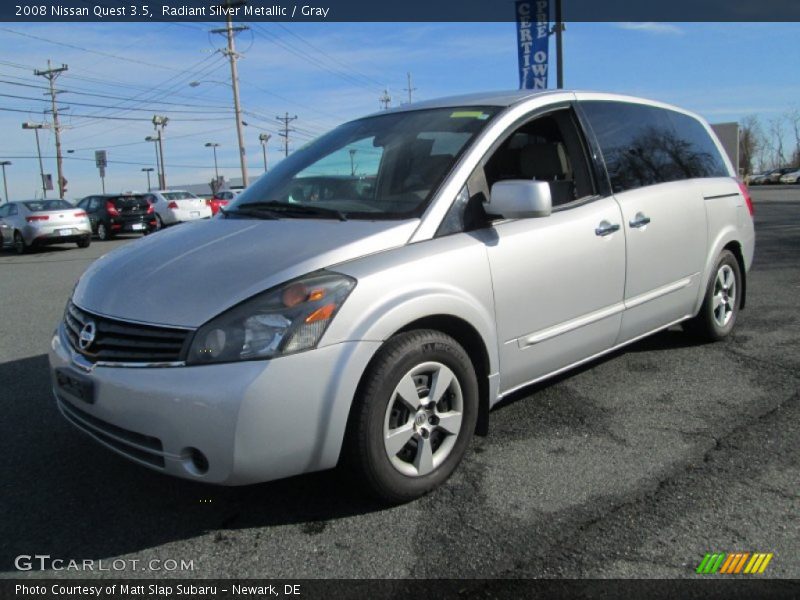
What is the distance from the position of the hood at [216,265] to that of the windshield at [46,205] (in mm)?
16783

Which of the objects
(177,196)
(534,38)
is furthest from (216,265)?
(177,196)

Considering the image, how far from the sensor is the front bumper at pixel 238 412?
2.42 meters

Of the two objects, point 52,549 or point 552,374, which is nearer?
point 52,549

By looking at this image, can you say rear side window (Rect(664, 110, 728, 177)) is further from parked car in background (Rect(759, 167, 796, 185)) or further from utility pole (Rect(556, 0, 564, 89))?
parked car in background (Rect(759, 167, 796, 185))

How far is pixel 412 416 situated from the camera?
2852 mm

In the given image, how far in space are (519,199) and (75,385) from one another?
2072mm

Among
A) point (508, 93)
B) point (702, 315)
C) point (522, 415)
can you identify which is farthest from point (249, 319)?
point (702, 315)

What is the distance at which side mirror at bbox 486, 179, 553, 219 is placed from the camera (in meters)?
3.11

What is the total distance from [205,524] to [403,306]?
47.8 inches

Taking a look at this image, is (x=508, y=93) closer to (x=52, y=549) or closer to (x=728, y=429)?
(x=728, y=429)

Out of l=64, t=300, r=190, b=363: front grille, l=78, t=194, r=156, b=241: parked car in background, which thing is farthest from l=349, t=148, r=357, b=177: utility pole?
l=78, t=194, r=156, b=241: parked car in background

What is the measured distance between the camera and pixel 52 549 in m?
2.62

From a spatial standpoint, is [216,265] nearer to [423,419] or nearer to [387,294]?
[387,294]

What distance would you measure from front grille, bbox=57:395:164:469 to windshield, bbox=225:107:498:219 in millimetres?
1303
